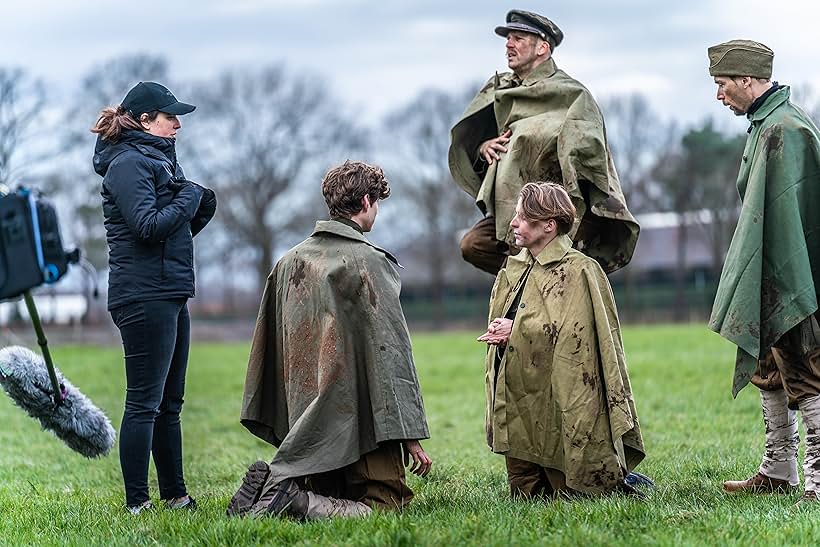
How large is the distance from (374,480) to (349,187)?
5.39 ft

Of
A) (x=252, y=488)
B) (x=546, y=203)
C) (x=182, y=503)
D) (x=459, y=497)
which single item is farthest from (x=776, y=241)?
(x=182, y=503)

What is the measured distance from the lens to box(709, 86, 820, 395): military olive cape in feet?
19.5

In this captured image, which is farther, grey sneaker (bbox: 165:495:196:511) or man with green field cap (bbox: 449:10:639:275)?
man with green field cap (bbox: 449:10:639:275)

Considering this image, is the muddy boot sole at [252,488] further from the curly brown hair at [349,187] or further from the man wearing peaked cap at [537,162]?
the curly brown hair at [349,187]

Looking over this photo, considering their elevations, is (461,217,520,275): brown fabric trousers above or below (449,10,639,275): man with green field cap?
below

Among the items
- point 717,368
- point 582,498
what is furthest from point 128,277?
point 717,368

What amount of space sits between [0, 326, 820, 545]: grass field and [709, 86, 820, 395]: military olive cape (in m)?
0.97

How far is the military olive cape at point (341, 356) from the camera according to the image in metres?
5.88

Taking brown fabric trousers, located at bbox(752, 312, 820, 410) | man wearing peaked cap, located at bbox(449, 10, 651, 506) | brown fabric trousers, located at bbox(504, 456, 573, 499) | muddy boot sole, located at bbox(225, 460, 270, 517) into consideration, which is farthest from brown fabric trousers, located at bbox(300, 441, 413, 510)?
brown fabric trousers, located at bbox(752, 312, 820, 410)

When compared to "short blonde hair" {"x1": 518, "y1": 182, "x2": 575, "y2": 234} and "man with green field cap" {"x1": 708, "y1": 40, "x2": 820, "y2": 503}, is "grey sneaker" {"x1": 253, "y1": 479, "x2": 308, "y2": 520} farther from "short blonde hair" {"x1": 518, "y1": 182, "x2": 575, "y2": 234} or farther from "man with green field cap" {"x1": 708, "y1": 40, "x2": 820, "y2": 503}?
"man with green field cap" {"x1": 708, "y1": 40, "x2": 820, "y2": 503}

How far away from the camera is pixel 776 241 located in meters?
6.02

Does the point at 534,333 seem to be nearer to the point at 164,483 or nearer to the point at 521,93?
the point at 521,93

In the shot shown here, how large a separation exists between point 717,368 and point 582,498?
1156 cm

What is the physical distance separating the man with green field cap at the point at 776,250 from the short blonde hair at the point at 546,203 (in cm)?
98
